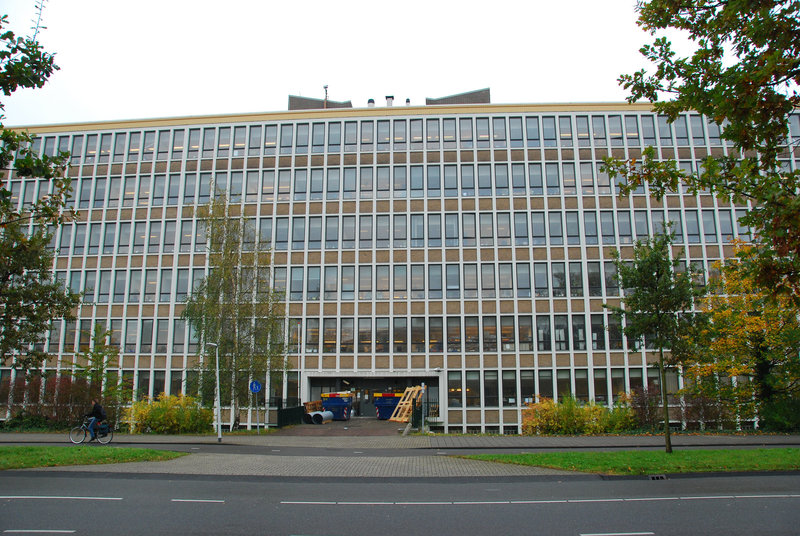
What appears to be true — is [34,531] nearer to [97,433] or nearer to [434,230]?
[97,433]

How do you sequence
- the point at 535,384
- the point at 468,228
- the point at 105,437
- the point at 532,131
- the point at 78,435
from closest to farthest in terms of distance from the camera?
the point at 78,435 < the point at 105,437 < the point at 535,384 < the point at 468,228 < the point at 532,131

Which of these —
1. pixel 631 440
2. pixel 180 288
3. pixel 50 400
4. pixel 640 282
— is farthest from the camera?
pixel 180 288

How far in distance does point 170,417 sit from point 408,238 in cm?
2007

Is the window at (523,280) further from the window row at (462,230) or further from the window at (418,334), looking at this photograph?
the window at (418,334)

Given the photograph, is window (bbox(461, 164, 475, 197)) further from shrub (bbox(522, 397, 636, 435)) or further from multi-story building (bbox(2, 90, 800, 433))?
shrub (bbox(522, 397, 636, 435))

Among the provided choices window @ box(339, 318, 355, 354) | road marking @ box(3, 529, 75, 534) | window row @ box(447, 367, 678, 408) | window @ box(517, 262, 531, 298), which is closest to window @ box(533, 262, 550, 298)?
window @ box(517, 262, 531, 298)

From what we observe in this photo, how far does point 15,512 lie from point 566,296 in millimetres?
34856

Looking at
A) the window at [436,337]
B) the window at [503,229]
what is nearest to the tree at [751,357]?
the window at [503,229]

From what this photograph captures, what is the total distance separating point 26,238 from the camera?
14750mm

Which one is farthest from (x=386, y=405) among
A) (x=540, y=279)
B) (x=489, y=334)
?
(x=540, y=279)

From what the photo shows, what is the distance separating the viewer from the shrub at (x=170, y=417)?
2634cm

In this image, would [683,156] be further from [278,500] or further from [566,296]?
[278,500]

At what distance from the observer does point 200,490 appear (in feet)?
35.5

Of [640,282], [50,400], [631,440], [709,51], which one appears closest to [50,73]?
[709,51]
